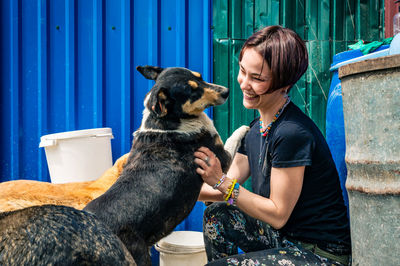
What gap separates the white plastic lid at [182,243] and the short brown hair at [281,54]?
195cm

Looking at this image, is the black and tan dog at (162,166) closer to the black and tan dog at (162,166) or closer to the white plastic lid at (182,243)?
the black and tan dog at (162,166)

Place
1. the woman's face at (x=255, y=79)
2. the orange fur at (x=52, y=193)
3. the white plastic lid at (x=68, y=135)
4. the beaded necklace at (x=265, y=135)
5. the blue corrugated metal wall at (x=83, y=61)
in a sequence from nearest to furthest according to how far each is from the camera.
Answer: the woman's face at (x=255, y=79) → the beaded necklace at (x=265, y=135) → the orange fur at (x=52, y=193) → the white plastic lid at (x=68, y=135) → the blue corrugated metal wall at (x=83, y=61)

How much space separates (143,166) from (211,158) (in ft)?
1.54

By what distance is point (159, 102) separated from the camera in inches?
93.0

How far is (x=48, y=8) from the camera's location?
4.19 m

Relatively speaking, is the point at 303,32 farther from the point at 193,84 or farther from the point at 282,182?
the point at 282,182

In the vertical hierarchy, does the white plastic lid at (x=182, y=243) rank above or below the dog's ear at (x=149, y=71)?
below

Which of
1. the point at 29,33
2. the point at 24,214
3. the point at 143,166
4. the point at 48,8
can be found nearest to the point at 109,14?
the point at 48,8

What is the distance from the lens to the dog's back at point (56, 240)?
0.93m

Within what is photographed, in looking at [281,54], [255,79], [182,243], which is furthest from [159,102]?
[182,243]

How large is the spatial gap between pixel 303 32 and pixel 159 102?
9.28ft

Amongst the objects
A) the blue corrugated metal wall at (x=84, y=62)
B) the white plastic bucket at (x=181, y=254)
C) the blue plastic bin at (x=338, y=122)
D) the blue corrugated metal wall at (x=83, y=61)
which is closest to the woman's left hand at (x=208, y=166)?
the blue plastic bin at (x=338, y=122)

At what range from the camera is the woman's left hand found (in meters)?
2.25

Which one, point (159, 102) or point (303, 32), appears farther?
point (303, 32)
